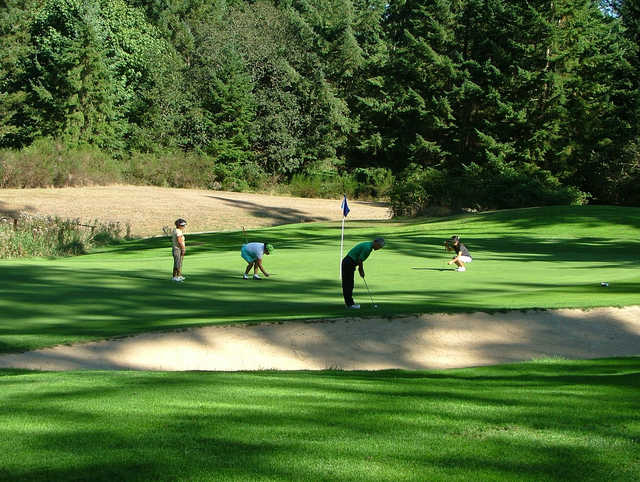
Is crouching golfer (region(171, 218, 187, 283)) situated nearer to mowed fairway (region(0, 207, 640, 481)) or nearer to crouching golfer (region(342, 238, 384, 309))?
mowed fairway (region(0, 207, 640, 481))

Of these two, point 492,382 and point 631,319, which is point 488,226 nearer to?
point 631,319

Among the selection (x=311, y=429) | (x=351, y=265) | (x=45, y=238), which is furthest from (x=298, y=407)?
(x=45, y=238)

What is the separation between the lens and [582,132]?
66.1 meters

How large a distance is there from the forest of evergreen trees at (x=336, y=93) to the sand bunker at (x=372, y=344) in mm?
44977

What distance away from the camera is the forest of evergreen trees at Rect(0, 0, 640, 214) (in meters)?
65.3

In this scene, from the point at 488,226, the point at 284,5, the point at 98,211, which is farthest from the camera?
the point at 284,5

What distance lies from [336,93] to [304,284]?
59.7 meters

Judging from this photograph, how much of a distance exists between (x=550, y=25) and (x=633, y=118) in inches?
363

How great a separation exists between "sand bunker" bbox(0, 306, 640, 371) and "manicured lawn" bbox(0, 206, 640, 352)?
58 centimetres

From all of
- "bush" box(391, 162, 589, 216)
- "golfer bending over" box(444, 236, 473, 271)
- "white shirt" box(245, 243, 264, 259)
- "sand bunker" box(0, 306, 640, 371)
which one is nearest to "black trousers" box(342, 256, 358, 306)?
"sand bunker" box(0, 306, 640, 371)

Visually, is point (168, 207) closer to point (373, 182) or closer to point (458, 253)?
point (373, 182)

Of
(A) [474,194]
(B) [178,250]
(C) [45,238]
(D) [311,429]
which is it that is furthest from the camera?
(A) [474,194]

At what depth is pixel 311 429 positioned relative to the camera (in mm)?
7195

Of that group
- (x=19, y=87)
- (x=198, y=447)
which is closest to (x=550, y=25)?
(x=19, y=87)
